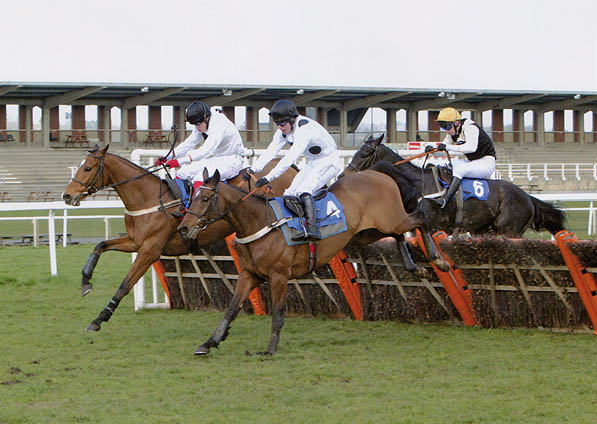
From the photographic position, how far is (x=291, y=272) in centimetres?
632

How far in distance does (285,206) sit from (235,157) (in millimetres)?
1567

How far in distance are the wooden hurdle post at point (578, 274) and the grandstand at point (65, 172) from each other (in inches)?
648

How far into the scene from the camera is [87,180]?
7.33m

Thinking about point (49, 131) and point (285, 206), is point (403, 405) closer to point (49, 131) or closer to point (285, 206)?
point (285, 206)

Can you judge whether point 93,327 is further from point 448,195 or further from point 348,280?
point 448,195

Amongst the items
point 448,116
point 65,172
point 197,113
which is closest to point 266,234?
point 197,113

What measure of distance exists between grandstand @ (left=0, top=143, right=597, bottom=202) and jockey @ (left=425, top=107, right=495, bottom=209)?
14.1 metres

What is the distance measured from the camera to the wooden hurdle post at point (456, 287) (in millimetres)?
6812

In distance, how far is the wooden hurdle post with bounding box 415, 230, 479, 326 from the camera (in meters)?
6.81

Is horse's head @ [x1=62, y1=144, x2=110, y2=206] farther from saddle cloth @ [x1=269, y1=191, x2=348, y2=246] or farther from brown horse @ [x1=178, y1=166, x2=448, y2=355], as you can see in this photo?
saddle cloth @ [x1=269, y1=191, x2=348, y2=246]

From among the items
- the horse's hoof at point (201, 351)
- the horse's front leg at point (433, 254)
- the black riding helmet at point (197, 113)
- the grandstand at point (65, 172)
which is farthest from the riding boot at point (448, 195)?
the grandstand at point (65, 172)

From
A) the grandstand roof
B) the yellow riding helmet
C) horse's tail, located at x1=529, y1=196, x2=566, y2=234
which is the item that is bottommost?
horse's tail, located at x1=529, y1=196, x2=566, y2=234

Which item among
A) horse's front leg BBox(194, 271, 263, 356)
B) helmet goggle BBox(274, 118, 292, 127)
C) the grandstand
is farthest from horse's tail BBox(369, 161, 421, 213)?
the grandstand

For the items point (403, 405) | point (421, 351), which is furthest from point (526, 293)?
point (403, 405)
